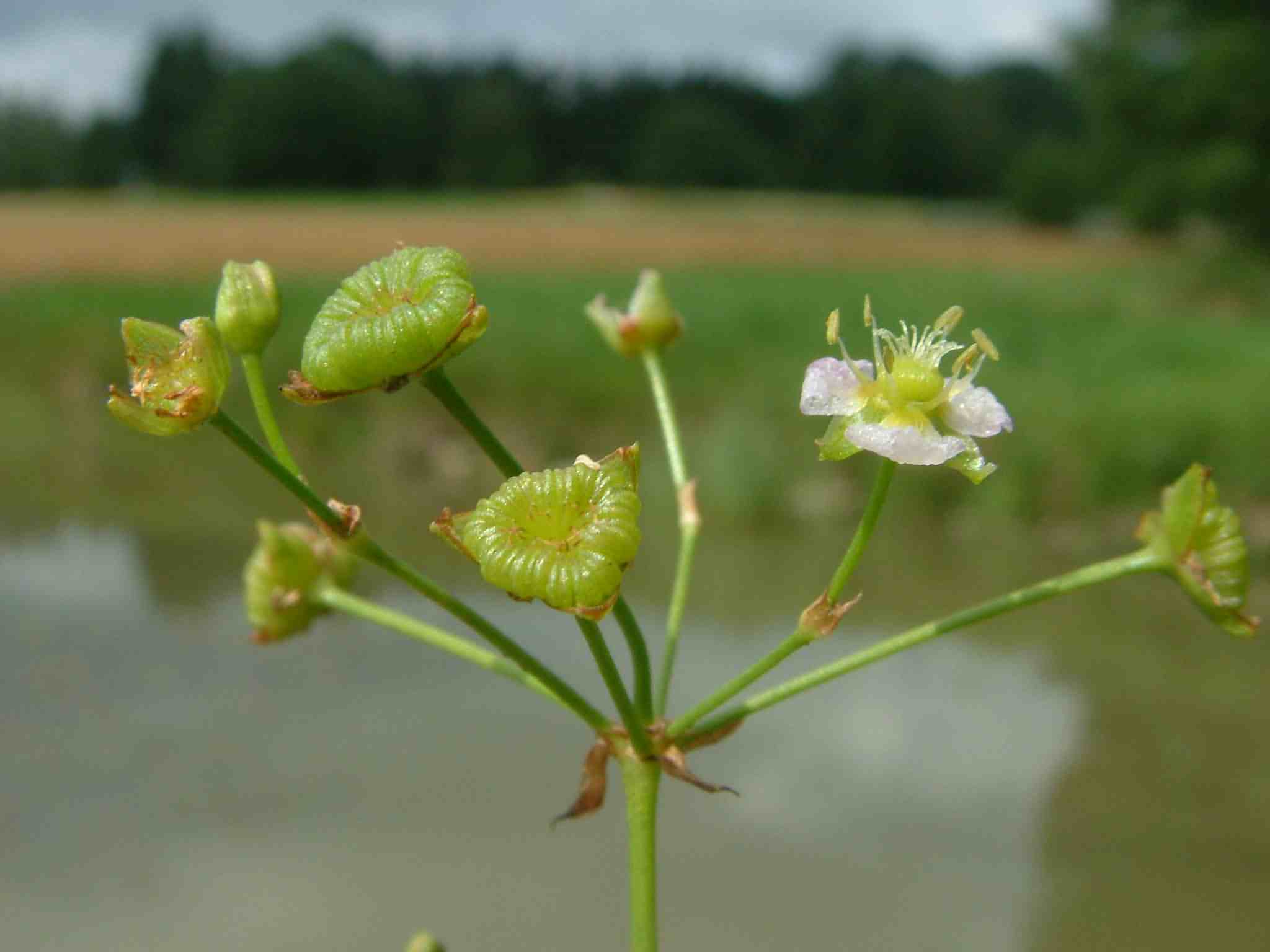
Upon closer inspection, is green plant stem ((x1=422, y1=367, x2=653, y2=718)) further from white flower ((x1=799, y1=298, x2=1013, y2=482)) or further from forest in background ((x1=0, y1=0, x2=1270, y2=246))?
forest in background ((x1=0, y1=0, x2=1270, y2=246))

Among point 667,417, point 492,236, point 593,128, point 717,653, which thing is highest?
point 667,417

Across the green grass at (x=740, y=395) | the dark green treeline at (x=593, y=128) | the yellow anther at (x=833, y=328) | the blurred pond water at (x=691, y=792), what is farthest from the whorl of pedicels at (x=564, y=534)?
the dark green treeline at (x=593, y=128)

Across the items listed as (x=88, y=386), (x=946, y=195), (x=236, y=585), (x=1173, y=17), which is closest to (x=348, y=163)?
(x=946, y=195)

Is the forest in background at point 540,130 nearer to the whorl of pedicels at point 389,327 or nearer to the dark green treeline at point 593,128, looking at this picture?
the dark green treeline at point 593,128

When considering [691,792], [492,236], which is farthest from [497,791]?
[492,236]

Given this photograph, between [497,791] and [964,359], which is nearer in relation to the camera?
[964,359]

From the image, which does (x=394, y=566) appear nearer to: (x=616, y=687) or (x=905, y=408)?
(x=616, y=687)
